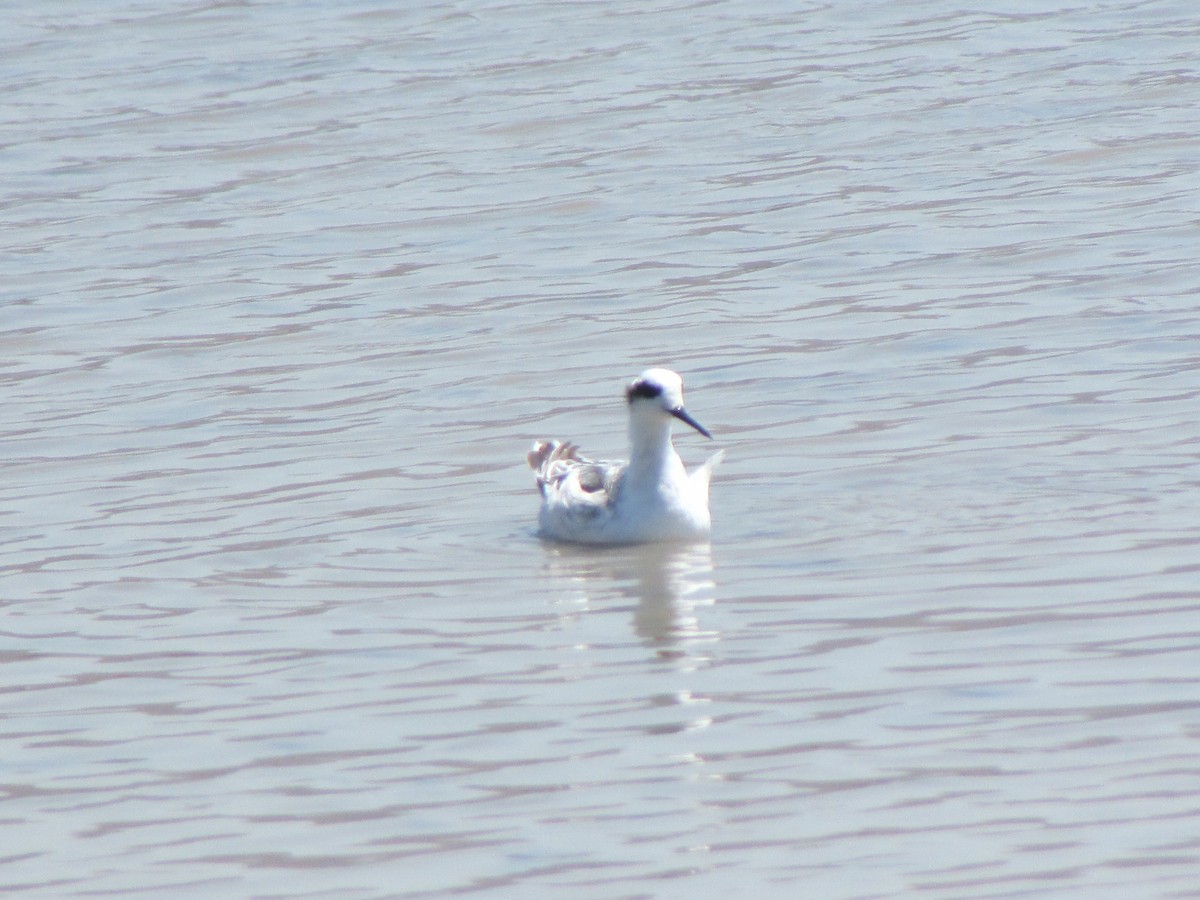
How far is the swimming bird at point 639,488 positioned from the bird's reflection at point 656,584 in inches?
3.4

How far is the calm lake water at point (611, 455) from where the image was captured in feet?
23.5

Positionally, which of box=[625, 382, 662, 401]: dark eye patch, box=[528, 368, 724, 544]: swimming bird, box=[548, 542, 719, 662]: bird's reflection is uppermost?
box=[625, 382, 662, 401]: dark eye patch

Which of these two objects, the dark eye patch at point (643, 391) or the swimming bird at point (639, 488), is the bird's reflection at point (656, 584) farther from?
the dark eye patch at point (643, 391)

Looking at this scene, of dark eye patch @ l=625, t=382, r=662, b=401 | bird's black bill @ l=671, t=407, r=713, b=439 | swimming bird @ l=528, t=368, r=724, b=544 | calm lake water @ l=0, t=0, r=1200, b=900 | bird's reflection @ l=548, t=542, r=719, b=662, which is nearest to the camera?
calm lake water @ l=0, t=0, r=1200, b=900

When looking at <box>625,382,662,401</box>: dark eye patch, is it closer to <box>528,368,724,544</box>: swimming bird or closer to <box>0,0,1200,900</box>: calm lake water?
<box>528,368,724,544</box>: swimming bird

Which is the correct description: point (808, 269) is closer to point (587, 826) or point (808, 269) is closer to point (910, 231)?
point (910, 231)

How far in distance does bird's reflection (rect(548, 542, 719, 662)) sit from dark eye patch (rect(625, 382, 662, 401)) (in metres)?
0.75

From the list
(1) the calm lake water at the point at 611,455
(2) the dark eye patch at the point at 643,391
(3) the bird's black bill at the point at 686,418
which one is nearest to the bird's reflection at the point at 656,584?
(1) the calm lake water at the point at 611,455

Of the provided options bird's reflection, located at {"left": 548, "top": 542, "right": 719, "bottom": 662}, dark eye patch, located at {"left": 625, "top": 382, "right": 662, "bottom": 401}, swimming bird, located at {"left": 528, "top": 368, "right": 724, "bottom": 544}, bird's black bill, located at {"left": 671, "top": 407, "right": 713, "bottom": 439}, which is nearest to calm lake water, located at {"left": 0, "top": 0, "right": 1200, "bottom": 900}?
bird's reflection, located at {"left": 548, "top": 542, "right": 719, "bottom": 662}

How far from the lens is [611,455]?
12469 millimetres

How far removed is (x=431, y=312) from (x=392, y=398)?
202cm

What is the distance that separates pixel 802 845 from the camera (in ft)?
22.5

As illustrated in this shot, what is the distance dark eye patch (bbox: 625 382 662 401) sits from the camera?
11.1 m

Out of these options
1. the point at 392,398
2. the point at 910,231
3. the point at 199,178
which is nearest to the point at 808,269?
the point at 910,231
